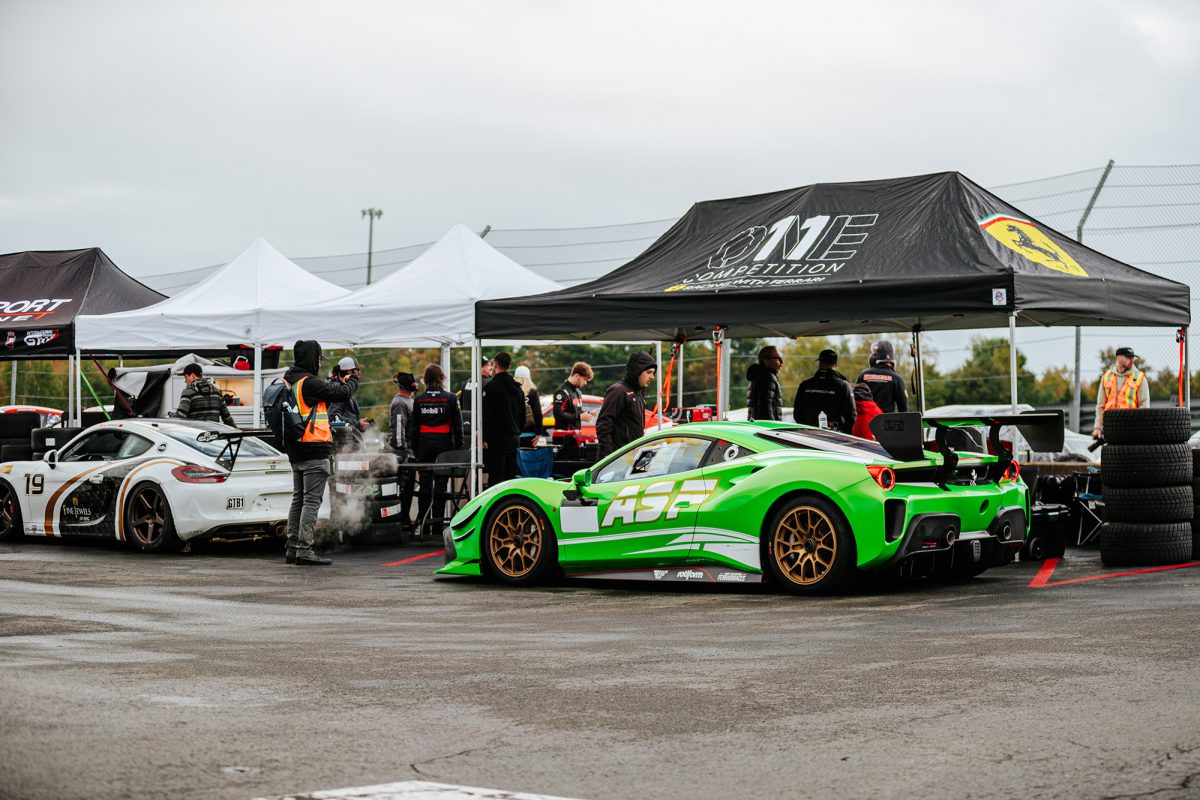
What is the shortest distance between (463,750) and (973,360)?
1870 centimetres

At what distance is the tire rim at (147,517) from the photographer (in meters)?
14.0

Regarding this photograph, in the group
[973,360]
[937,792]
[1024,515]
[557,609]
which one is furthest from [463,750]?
[973,360]

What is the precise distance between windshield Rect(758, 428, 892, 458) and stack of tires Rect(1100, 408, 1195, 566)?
8.00ft

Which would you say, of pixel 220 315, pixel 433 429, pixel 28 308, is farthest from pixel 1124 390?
pixel 28 308

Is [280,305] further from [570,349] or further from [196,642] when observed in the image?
[570,349]

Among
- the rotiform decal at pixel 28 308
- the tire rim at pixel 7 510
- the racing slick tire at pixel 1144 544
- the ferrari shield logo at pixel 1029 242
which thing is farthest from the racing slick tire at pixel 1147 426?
the rotiform decal at pixel 28 308

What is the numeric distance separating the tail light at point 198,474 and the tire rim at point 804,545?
20.7 feet

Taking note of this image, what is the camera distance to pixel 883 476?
940 cm

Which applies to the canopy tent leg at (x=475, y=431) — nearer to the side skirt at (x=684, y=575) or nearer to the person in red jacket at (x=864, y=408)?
the person in red jacket at (x=864, y=408)

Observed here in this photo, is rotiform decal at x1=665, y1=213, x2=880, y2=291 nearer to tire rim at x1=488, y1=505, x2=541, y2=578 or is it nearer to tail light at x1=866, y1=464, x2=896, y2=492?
tire rim at x1=488, y1=505, x2=541, y2=578

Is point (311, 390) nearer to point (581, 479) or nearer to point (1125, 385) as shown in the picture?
point (581, 479)

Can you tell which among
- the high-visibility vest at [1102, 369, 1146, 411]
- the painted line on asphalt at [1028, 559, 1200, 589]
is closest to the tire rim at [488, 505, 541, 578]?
the painted line on asphalt at [1028, 559, 1200, 589]

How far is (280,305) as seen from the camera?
62.6ft

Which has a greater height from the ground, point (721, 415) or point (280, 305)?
point (280, 305)
